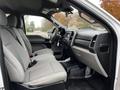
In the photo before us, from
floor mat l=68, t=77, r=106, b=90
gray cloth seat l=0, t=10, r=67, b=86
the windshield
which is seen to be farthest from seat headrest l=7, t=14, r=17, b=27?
floor mat l=68, t=77, r=106, b=90

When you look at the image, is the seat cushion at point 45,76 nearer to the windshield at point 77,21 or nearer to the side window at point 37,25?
the windshield at point 77,21

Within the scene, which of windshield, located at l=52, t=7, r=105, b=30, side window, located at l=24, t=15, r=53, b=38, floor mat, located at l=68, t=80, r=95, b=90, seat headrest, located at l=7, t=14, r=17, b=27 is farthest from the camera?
side window, located at l=24, t=15, r=53, b=38

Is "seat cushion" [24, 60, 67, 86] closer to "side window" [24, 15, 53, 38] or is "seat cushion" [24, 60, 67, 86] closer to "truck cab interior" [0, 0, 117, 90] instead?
"truck cab interior" [0, 0, 117, 90]

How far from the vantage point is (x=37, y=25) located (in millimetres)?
4102

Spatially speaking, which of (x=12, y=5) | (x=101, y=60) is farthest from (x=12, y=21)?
(x=101, y=60)

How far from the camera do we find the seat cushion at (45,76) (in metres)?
2.26

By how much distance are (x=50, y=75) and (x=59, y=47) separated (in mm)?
2210

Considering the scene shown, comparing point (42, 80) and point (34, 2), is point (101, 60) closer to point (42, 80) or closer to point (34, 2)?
point (42, 80)

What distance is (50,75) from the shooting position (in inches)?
92.0

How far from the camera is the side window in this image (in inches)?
164

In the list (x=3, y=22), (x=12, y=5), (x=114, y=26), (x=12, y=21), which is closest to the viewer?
(x=114, y=26)

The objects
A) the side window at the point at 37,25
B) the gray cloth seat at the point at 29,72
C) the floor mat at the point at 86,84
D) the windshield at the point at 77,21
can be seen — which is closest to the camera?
the gray cloth seat at the point at 29,72

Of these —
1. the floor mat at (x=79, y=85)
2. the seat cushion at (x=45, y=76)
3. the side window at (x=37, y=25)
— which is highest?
the side window at (x=37, y=25)

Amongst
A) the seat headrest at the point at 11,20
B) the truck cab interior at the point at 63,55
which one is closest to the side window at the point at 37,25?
the truck cab interior at the point at 63,55
